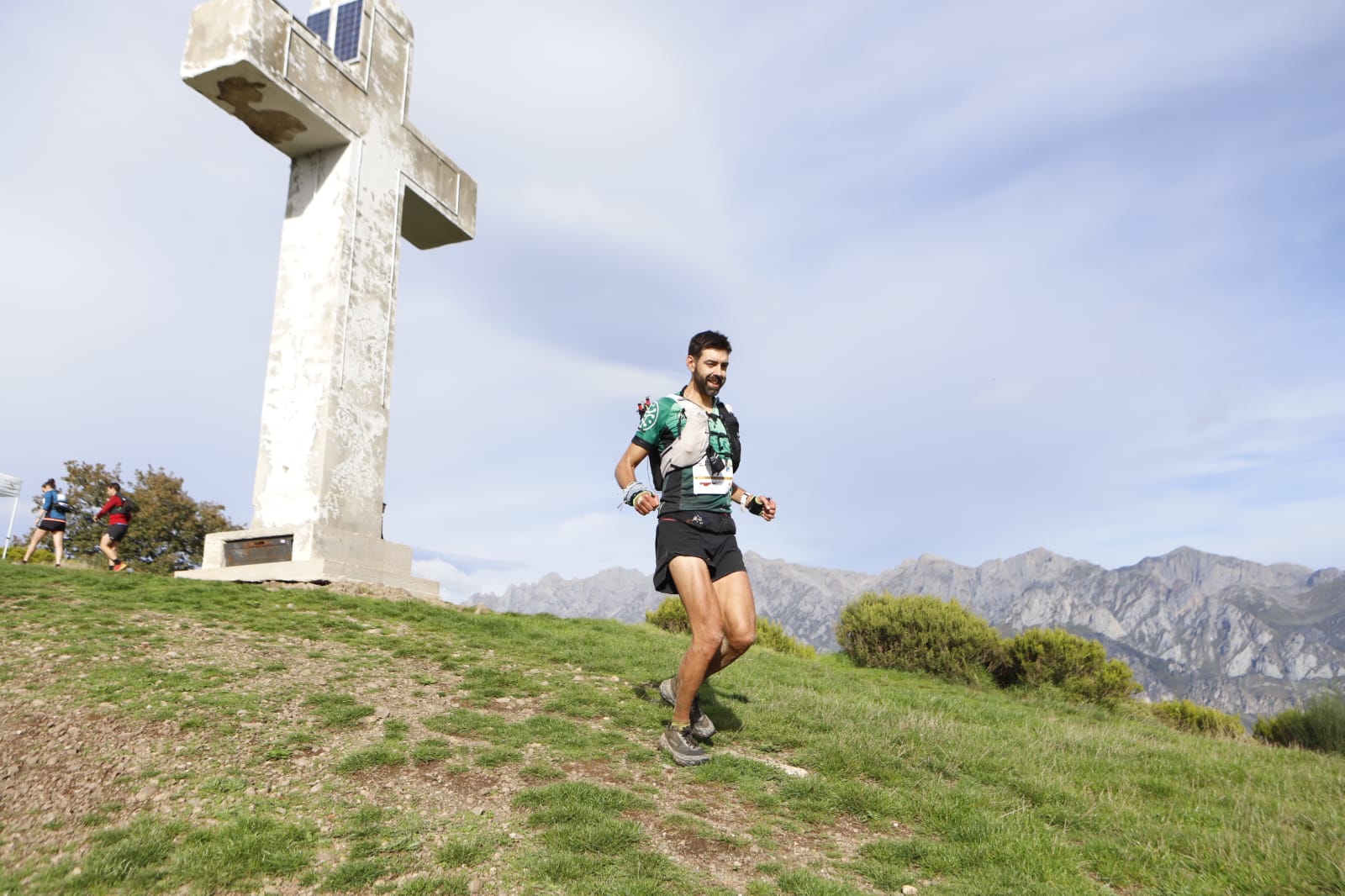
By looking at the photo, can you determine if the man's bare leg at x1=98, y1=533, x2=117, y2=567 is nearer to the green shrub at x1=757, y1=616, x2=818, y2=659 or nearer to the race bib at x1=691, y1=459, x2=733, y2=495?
the green shrub at x1=757, y1=616, x2=818, y2=659

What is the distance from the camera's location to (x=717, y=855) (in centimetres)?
418

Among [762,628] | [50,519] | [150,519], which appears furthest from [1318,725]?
[150,519]

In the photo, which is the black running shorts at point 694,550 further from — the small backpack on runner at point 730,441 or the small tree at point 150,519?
the small tree at point 150,519

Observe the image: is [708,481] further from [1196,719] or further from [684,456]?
[1196,719]

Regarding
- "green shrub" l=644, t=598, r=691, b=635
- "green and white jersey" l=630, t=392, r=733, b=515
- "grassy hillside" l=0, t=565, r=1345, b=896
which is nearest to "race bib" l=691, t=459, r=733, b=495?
"green and white jersey" l=630, t=392, r=733, b=515

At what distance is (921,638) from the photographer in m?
17.6

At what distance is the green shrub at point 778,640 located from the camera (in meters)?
19.9

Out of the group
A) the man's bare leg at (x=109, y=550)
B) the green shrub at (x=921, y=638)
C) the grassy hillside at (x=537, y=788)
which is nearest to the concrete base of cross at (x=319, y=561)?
the man's bare leg at (x=109, y=550)

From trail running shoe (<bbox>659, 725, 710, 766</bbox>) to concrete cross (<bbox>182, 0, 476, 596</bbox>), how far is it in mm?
8386

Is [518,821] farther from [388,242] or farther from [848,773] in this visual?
[388,242]

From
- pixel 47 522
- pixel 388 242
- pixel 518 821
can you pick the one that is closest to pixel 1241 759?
pixel 518 821

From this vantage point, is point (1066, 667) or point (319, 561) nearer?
point (319, 561)

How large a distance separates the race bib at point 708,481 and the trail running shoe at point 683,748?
1623 millimetres

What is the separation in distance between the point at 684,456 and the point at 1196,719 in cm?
1620
